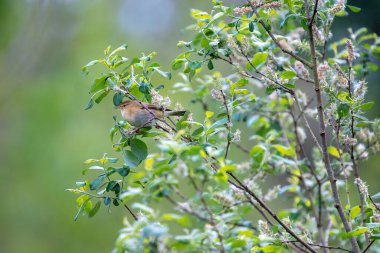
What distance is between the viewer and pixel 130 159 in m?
1.85

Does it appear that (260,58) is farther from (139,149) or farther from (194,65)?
(139,149)

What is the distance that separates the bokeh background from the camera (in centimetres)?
812

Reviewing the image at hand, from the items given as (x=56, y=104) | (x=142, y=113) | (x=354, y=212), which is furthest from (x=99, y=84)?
(x=56, y=104)

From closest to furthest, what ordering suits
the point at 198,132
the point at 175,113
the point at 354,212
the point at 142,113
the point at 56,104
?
the point at 198,132, the point at 354,212, the point at 175,113, the point at 142,113, the point at 56,104

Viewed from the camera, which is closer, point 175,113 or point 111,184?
point 111,184

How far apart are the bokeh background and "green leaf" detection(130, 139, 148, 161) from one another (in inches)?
222

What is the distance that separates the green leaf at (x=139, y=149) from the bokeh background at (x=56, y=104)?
18.5ft

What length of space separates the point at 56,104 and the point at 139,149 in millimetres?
7067

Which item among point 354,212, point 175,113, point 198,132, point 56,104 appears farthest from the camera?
point 56,104

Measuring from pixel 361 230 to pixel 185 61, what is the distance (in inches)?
32.9

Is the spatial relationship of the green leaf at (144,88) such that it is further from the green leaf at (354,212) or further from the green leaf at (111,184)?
the green leaf at (354,212)

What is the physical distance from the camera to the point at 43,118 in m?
8.65

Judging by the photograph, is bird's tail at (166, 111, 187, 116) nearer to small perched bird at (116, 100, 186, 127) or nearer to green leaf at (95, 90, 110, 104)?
small perched bird at (116, 100, 186, 127)

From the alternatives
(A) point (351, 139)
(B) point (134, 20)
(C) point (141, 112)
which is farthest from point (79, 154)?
(A) point (351, 139)
